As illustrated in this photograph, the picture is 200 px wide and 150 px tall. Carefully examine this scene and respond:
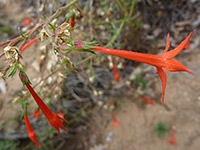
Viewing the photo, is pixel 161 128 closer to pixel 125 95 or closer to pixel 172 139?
pixel 172 139

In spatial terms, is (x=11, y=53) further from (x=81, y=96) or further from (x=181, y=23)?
(x=181, y=23)

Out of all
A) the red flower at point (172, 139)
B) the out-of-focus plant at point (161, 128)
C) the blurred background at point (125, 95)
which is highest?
the blurred background at point (125, 95)

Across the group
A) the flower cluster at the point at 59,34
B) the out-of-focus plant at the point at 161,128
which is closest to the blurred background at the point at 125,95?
the out-of-focus plant at the point at 161,128

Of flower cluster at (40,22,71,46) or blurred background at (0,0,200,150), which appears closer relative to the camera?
flower cluster at (40,22,71,46)

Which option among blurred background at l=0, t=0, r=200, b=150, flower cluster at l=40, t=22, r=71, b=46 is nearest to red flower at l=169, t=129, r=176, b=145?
blurred background at l=0, t=0, r=200, b=150

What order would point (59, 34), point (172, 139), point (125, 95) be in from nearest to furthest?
point (59, 34) → point (172, 139) → point (125, 95)

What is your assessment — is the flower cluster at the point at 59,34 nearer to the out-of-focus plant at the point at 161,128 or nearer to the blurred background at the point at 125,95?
the blurred background at the point at 125,95

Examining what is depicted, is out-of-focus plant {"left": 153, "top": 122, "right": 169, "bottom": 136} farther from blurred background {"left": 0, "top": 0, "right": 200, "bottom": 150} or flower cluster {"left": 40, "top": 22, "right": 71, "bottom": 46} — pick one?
flower cluster {"left": 40, "top": 22, "right": 71, "bottom": 46}

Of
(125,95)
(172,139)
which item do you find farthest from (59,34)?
(172,139)
